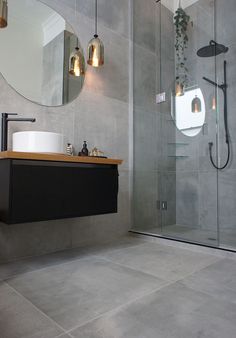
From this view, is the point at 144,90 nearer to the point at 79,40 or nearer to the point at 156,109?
the point at 156,109

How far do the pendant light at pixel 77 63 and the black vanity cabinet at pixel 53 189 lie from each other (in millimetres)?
913

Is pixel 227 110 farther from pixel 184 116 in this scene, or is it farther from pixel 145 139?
pixel 145 139

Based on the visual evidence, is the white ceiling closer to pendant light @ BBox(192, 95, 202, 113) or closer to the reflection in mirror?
the reflection in mirror

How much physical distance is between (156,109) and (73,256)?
5.47 ft

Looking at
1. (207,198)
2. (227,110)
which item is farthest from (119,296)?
(227,110)

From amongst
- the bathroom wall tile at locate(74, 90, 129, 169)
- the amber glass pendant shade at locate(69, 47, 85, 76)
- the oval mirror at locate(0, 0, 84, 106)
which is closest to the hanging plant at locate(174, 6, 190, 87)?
the bathroom wall tile at locate(74, 90, 129, 169)

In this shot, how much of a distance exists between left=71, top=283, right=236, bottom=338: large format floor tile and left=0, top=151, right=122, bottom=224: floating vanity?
25.8 inches

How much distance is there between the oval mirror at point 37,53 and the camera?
1885mm

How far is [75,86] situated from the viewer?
2.24 m

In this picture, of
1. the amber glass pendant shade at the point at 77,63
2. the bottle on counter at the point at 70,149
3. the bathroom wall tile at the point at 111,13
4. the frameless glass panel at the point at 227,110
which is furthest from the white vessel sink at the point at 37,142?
the frameless glass panel at the point at 227,110

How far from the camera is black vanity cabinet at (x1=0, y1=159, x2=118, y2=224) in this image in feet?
4.54

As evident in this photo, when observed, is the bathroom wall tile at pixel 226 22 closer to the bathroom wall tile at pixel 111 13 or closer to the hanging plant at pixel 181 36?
the hanging plant at pixel 181 36

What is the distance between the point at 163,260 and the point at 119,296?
666 mm

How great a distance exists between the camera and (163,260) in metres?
1.86
